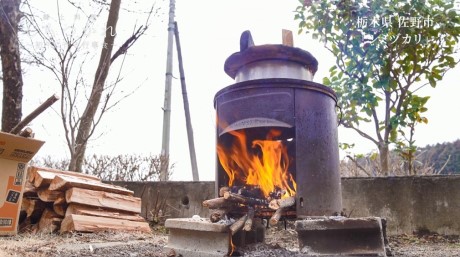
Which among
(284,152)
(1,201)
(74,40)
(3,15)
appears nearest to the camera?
(284,152)

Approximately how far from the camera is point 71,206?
3.84 metres

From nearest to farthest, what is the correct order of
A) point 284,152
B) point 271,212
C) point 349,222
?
point 349,222 → point 271,212 → point 284,152

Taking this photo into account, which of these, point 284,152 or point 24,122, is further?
point 24,122

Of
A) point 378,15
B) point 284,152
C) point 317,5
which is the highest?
point 317,5

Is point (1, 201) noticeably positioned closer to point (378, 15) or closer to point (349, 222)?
point (349, 222)

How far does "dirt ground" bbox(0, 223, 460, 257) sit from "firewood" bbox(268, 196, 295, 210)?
304 mm

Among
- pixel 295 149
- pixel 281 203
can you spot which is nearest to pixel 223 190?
pixel 281 203

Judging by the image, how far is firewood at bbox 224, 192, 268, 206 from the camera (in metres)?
2.50

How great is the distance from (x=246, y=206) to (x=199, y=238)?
0.40m

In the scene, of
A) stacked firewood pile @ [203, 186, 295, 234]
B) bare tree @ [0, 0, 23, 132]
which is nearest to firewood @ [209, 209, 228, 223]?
stacked firewood pile @ [203, 186, 295, 234]

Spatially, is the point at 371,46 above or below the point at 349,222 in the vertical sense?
above

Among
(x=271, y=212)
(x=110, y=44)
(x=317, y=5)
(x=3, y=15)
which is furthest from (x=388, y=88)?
(x=3, y=15)

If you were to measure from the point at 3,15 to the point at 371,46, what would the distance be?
206 inches

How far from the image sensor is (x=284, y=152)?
2850mm
